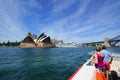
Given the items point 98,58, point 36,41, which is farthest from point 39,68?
point 36,41

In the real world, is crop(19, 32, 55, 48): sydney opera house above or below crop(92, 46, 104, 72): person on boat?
above

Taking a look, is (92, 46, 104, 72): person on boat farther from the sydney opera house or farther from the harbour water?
the sydney opera house

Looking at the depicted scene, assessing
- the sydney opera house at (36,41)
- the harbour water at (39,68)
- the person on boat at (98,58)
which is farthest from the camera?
the sydney opera house at (36,41)

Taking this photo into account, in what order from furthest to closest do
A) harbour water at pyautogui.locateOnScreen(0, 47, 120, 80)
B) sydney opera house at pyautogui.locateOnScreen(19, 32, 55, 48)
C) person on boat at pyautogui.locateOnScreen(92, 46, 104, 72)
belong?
sydney opera house at pyautogui.locateOnScreen(19, 32, 55, 48) < harbour water at pyautogui.locateOnScreen(0, 47, 120, 80) < person on boat at pyautogui.locateOnScreen(92, 46, 104, 72)

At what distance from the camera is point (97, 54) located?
4.53m

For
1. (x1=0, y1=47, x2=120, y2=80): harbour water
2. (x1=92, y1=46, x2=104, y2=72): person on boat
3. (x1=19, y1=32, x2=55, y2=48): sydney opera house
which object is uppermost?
(x1=19, y1=32, x2=55, y2=48): sydney opera house

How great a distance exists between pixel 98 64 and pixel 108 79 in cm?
77

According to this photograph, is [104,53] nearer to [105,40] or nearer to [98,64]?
[98,64]

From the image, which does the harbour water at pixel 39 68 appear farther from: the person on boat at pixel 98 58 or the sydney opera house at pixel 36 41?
the sydney opera house at pixel 36 41

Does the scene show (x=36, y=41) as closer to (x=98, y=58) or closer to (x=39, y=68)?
(x=39, y=68)

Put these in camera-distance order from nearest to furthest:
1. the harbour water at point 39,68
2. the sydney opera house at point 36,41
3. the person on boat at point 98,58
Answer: the person on boat at point 98,58 < the harbour water at point 39,68 < the sydney opera house at point 36,41

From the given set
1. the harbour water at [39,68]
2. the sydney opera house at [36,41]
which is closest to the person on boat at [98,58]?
the harbour water at [39,68]

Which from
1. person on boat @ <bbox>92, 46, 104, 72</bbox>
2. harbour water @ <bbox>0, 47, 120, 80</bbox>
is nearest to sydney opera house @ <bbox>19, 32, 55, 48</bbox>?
harbour water @ <bbox>0, 47, 120, 80</bbox>

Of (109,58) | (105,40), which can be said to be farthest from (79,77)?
(105,40)
